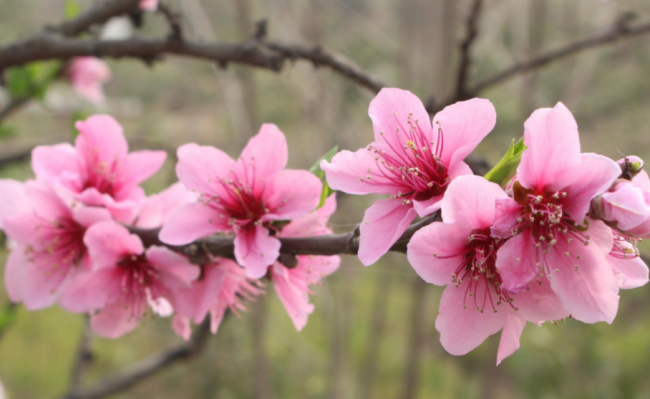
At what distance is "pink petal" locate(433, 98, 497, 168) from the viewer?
17.8 inches

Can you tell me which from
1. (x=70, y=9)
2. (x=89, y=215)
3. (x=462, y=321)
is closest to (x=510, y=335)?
(x=462, y=321)

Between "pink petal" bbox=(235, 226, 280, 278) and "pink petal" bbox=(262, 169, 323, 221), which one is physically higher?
"pink petal" bbox=(262, 169, 323, 221)

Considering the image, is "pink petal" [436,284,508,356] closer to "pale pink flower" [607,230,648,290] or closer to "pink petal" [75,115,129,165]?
"pale pink flower" [607,230,648,290]

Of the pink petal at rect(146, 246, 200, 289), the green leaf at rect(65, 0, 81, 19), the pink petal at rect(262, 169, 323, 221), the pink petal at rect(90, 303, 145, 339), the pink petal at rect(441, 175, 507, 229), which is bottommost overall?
the pink petal at rect(90, 303, 145, 339)

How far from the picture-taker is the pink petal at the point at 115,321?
68 cm

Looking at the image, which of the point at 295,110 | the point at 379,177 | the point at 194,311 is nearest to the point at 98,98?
the point at 194,311

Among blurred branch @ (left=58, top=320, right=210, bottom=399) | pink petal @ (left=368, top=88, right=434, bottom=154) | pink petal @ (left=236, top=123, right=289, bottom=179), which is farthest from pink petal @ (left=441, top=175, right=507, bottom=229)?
blurred branch @ (left=58, top=320, right=210, bottom=399)

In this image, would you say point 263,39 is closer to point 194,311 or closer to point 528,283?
point 194,311

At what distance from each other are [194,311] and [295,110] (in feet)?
10.1

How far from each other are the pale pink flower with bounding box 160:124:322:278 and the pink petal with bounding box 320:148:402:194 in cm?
5

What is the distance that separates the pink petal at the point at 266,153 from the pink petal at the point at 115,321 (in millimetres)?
283

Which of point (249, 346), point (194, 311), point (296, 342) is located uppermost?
point (194, 311)

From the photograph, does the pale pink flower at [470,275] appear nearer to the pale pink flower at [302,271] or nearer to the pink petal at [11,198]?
the pale pink flower at [302,271]

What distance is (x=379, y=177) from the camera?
0.51 m
